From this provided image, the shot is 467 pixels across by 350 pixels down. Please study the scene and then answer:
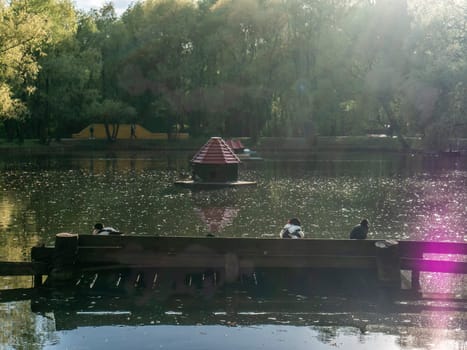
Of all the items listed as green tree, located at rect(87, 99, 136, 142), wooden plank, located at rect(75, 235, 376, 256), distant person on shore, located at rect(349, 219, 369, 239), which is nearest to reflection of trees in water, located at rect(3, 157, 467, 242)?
distant person on shore, located at rect(349, 219, 369, 239)

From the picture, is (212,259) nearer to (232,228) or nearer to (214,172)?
(232,228)

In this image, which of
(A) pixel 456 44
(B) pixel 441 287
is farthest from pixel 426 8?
(B) pixel 441 287

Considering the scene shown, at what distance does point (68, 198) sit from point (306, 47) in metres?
56.7

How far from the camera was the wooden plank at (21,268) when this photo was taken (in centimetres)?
1595

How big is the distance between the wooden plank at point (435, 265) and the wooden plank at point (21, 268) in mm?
8848

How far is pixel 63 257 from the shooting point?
1633 centimetres

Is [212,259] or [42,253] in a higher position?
[42,253]

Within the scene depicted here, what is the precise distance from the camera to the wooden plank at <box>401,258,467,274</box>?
1619cm

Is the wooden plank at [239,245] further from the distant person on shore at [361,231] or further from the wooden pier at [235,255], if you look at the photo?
the distant person on shore at [361,231]

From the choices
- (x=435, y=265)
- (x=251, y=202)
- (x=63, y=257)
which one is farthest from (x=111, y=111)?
(x=435, y=265)

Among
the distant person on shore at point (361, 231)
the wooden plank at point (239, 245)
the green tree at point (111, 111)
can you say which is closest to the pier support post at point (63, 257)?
the wooden plank at point (239, 245)

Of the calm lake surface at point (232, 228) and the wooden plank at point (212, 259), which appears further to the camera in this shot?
the wooden plank at point (212, 259)

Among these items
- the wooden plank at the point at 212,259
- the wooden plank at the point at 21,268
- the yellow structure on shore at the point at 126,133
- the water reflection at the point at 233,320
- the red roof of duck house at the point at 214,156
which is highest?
the yellow structure on shore at the point at 126,133

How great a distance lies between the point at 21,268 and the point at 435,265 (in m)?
9.94
